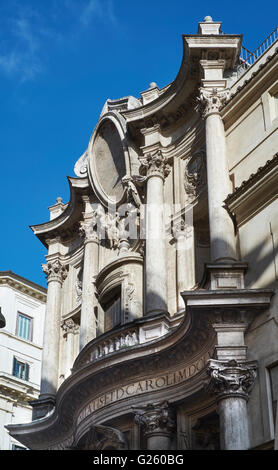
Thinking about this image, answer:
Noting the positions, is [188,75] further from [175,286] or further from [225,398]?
[225,398]

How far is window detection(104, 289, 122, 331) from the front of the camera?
85.8 feet

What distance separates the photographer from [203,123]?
24844mm

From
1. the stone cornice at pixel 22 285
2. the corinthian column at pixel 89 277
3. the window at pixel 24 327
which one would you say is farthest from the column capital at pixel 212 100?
the window at pixel 24 327

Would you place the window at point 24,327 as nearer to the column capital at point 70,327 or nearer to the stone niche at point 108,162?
the column capital at point 70,327

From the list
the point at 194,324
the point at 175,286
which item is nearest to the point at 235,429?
the point at 194,324

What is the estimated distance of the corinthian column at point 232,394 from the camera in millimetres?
18094

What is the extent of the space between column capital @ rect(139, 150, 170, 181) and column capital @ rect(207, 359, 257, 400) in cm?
849

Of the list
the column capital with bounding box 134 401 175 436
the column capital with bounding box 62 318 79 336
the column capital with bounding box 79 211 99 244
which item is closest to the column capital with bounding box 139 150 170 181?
the column capital with bounding box 79 211 99 244

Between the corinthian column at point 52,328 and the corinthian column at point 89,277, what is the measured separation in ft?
8.20

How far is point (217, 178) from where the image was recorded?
73.6 feet

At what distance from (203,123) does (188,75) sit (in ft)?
5.25

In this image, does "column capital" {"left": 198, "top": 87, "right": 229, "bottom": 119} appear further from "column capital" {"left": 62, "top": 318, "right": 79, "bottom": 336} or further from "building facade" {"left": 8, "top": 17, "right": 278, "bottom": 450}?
"column capital" {"left": 62, "top": 318, "right": 79, "bottom": 336}

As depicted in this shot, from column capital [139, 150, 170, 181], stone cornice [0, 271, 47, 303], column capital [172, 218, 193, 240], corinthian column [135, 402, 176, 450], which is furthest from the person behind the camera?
stone cornice [0, 271, 47, 303]

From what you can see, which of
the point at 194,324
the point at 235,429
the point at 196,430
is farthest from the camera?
the point at 196,430
